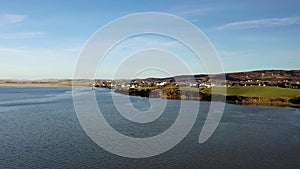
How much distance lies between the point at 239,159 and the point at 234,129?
1176 cm

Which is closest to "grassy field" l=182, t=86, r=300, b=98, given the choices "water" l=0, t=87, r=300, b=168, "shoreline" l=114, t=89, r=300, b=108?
"shoreline" l=114, t=89, r=300, b=108

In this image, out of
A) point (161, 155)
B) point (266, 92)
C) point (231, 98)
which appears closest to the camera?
point (161, 155)

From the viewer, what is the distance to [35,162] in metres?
20.5

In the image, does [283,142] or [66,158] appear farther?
[283,142]

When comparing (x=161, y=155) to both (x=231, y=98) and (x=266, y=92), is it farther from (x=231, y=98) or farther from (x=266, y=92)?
(x=266, y=92)

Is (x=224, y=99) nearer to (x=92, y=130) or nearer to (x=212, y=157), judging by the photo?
(x=92, y=130)

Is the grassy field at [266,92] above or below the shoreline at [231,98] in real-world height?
above

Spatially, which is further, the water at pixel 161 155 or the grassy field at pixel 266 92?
the grassy field at pixel 266 92

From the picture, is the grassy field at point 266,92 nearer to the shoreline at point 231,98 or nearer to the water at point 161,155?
the shoreline at point 231,98

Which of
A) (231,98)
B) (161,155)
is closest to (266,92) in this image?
(231,98)

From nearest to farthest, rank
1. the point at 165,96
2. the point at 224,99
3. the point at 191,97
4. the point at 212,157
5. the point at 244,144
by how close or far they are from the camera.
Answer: the point at 212,157
the point at 244,144
the point at 224,99
the point at 191,97
the point at 165,96

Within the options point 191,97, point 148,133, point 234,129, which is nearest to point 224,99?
point 191,97

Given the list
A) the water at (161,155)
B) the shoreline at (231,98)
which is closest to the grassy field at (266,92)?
the shoreline at (231,98)

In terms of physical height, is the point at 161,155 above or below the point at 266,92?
below
